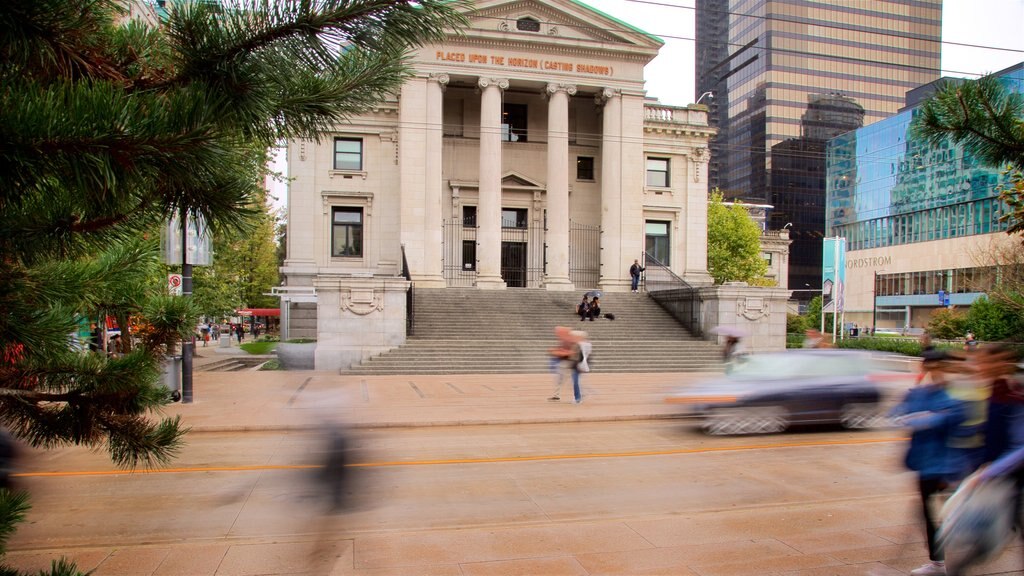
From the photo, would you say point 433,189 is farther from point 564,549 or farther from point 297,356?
point 564,549

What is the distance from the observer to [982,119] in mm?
3727

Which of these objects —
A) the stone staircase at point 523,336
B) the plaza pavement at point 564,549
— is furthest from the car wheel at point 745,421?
the stone staircase at point 523,336

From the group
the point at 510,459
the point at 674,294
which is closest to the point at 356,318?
the point at 510,459

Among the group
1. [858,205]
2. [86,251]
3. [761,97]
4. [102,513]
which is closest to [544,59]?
[102,513]

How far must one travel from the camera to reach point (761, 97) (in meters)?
106

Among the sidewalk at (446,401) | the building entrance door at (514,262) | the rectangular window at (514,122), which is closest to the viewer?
the sidewalk at (446,401)

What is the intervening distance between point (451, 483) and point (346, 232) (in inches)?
1074

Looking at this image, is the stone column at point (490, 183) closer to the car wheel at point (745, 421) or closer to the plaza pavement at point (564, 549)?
the car wheel at point (745, 421)

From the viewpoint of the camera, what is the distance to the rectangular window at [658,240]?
1446 inches

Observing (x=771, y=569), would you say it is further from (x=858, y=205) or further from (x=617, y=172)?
(x=858, y=205)

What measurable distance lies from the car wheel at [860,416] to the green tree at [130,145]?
453 inches

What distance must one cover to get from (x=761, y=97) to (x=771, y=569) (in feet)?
369

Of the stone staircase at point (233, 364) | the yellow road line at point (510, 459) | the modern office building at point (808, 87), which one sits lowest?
the stone staircase at point (233, 364)

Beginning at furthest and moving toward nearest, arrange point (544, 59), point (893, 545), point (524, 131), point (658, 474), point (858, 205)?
point (858, 205), point (524, 131), point (544, 59), point (658, 474), point (893, 545)
